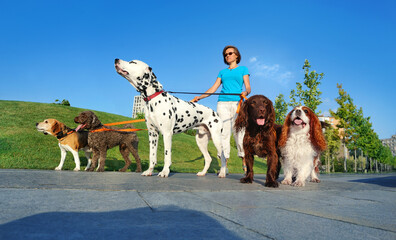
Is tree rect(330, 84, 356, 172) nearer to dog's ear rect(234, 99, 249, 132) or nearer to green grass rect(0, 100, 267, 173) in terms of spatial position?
green grass rect(0, 100, 267, 173)

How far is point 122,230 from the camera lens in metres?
1.50

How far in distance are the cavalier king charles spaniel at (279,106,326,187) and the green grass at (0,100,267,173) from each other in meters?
5.07

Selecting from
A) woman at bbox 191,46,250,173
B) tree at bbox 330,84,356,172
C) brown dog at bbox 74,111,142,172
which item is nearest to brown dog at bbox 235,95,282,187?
woman at bbox 191,46,250,173

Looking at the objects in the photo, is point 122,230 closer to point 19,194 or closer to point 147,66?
point 19,194

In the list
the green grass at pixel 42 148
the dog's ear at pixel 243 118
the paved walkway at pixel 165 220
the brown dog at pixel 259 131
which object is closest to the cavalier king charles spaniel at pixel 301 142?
the brown dog at pixel 259 131

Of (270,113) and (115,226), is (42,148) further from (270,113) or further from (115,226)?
(115,226)

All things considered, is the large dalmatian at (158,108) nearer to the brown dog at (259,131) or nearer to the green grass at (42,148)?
the brown dog at (259,131)

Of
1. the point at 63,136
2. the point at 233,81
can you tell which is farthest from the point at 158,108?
the point at 63,136

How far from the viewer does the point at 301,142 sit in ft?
16.4

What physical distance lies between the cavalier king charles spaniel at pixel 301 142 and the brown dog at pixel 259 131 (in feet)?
1.43

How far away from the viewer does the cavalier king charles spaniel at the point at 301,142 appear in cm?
497

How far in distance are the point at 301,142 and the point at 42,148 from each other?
8.83m

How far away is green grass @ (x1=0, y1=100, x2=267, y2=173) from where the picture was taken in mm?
8328

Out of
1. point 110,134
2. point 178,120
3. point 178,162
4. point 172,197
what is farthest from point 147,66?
point 178,162
